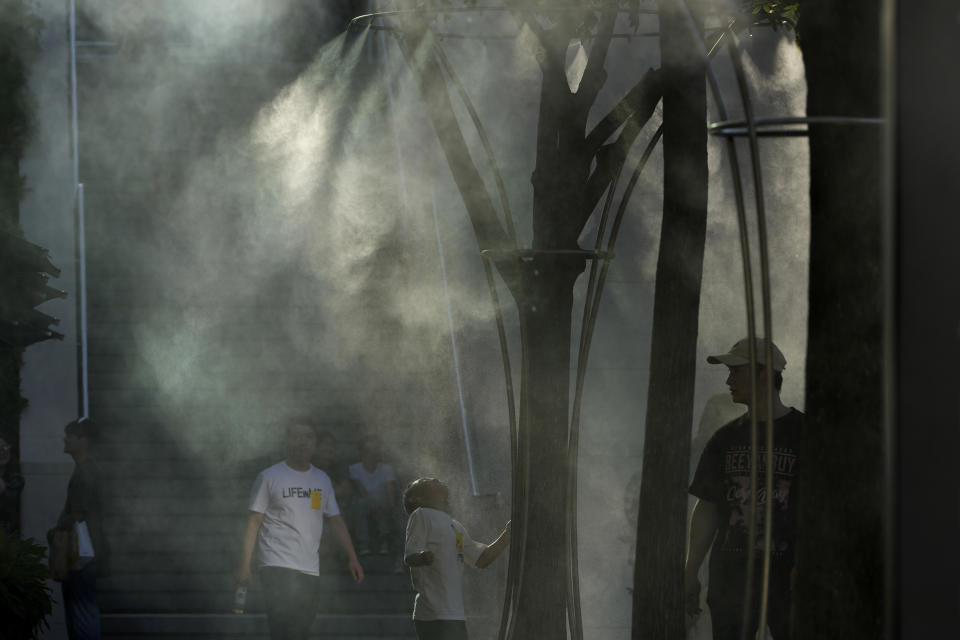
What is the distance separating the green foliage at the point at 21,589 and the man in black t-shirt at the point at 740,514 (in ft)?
9.31

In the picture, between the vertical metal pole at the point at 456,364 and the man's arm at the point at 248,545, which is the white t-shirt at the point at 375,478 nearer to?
the vertical metal pole at the point at 456,364

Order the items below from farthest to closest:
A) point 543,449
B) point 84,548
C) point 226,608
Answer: point 226,608
point 84,548
point 543,449

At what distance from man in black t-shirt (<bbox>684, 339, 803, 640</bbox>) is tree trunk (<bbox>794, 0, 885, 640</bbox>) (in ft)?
6.67

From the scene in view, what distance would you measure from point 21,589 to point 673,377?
2.89 metres

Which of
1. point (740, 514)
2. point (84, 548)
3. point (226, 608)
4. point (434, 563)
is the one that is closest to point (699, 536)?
point (740, 514)

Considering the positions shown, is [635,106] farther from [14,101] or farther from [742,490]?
[14,101]

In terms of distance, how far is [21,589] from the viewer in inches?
238

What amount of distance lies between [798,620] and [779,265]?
8519 mm

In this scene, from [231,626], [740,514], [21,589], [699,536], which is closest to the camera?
[740,514]

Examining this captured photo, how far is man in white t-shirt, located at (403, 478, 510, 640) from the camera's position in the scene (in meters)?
6.44

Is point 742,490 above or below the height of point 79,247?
below

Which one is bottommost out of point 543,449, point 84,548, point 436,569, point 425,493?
point 84,548

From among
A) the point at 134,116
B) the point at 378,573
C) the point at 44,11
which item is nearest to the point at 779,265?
the point at 378,573

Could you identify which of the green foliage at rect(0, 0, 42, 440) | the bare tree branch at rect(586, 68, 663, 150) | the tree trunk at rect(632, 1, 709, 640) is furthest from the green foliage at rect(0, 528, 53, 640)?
the green foliage at rect(0, 0, 42, 440)
